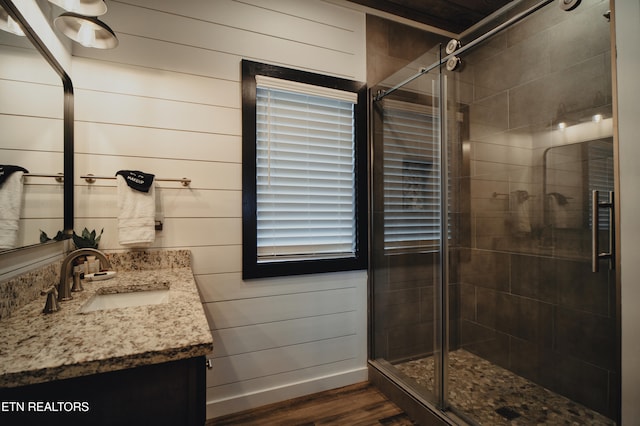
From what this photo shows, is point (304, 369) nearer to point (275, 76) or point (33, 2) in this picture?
point (275, 76)

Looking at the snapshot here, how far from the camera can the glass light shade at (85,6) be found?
3.70ft

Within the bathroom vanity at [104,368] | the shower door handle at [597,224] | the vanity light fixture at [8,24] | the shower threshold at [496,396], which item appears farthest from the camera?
the shower threshold at [496,396]

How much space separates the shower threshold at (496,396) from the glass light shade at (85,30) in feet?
7.92

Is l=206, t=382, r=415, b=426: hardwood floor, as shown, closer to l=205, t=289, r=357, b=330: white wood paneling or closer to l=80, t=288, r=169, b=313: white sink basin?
l=205, t=289, r=357, b=330: white wood paneling

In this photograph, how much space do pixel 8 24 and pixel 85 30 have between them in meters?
0.35

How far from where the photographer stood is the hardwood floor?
5.67ft

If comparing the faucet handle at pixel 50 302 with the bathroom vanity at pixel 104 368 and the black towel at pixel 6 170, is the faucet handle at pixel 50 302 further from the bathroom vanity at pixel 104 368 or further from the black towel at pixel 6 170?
the black towel at pixel 6 170

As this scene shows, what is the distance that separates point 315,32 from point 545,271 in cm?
212

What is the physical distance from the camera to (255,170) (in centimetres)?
186

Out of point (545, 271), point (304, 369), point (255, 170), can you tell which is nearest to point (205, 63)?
point (255, 170)

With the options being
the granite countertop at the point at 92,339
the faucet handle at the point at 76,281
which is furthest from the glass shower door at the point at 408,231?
the faucet handle at the point at 76,281

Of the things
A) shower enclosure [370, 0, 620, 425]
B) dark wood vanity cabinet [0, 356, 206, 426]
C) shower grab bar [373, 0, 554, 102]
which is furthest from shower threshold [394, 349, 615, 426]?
shower grab bar [373, 0, 554, 102]

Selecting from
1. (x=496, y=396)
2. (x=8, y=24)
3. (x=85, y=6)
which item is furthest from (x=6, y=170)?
(x=496, y=396)

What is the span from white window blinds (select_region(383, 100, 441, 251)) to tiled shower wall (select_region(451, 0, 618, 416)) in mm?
288
